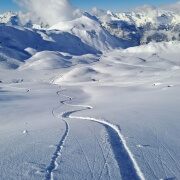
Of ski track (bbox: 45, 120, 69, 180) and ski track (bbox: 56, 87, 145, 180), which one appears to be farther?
ski track (bbox: 56, 87, 145, 180)

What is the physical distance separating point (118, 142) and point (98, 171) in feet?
9.88

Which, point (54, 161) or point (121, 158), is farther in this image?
point (121, 158)

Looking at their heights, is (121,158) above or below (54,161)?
below

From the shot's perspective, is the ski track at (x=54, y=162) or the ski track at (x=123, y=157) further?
the ski track at (x=123, y=157)

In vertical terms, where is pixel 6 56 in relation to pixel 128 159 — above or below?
above

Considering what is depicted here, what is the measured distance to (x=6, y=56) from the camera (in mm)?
193625

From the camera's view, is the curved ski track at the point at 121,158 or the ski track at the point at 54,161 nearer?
the ski track at the point at 54,161

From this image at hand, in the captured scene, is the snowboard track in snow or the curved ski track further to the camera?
the curved ski track

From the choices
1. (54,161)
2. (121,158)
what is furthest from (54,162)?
(121,158)

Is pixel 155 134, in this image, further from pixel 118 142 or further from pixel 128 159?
pixel 128 159

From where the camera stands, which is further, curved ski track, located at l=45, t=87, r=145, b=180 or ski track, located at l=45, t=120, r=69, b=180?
curved ski track, located at l=45, t=87, r=145, b=180

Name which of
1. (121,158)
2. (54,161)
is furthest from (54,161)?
(121,158)

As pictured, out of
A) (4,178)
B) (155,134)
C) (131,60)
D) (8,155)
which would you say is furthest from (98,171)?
(131,60)

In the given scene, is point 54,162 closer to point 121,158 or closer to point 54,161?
point 54,161
